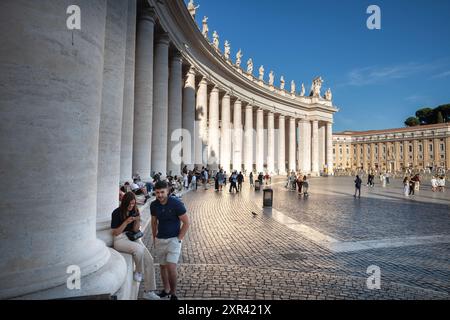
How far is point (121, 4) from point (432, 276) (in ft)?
32.3

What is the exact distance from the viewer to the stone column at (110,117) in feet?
22.4

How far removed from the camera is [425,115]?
145500 millimetres

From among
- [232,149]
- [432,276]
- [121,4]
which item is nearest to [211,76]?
[232,149]

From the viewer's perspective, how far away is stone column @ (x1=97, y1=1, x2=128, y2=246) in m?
6.84

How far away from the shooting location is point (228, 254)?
7.79m

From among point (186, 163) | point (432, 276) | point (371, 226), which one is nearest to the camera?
point (432, 276)

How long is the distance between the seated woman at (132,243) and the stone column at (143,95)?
13226 millimetres

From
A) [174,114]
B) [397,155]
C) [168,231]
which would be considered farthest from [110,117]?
[397,155]

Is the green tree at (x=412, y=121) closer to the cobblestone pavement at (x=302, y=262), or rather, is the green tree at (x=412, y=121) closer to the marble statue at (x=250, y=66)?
the marble statue at (x=250, y=66)

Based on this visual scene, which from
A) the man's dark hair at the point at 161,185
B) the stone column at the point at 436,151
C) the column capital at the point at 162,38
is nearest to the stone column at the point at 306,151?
the column capital at the point at 162,38

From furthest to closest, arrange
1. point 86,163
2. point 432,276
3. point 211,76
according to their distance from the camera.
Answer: point 211,76 → point 432,276 → point 86,163

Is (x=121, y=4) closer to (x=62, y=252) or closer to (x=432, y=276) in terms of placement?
(x=62, y=252)

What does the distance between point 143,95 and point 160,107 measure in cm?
422

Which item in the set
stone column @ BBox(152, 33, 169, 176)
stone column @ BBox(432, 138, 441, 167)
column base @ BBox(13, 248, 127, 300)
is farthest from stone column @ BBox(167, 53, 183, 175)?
stone column @ BBox(432, 138, 441, 167)
